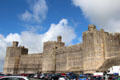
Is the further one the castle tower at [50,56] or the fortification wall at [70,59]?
the castle tower at [50,56]

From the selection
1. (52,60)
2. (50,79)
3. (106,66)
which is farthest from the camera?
(52,60)

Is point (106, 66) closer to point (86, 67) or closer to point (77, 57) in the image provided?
point (86, 67)

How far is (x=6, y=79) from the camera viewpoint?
9.72 meters

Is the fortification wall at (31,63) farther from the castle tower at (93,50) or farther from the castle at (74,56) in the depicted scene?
the castle tower at (93,50)

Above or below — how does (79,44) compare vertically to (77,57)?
above

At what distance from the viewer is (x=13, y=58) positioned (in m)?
63.3

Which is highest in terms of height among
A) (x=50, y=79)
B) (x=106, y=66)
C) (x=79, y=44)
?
(x=79, y=44)

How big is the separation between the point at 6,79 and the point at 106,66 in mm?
24676

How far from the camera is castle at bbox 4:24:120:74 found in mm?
33125

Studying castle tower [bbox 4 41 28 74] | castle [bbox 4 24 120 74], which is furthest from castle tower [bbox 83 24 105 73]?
castle tower [bbox 4 41 28 74]

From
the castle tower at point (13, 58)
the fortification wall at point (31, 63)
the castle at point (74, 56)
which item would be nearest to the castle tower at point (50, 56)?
the castle at point (74, 56)

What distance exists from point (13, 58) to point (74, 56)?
29.6 metres

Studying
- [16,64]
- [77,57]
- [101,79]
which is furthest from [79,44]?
[16,64]

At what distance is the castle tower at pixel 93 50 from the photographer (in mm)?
33287
